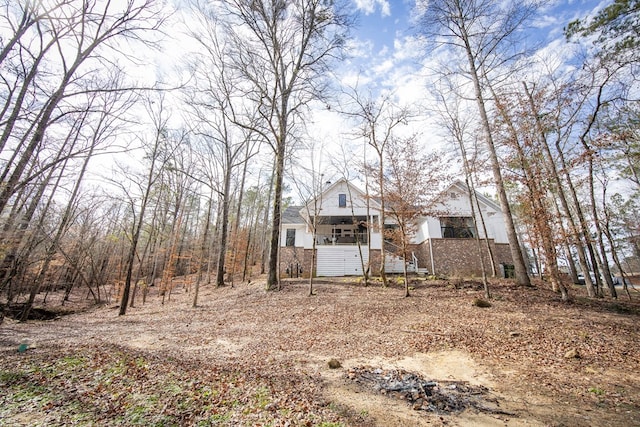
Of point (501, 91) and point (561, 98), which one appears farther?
point (501, 91)

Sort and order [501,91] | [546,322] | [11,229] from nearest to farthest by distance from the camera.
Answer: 1. [546,322]
2. [11,229]
3. [501,91]

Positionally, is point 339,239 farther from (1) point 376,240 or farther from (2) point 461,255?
(2) point 461,255

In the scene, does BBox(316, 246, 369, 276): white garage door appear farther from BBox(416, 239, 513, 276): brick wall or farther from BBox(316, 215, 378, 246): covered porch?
BBox(416, 239, 513, 276): brick wall

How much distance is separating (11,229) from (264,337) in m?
8.83

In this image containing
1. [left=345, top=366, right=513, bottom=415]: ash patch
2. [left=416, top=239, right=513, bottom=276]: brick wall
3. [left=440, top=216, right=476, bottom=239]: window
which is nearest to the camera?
[left=345, top=366, right=513, bottom=415]: ash patch

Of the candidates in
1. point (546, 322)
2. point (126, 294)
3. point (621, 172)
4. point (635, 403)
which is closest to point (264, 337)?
point (635, 403)

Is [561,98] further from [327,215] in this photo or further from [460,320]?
[327,215]

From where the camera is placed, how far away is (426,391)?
369 centimetres

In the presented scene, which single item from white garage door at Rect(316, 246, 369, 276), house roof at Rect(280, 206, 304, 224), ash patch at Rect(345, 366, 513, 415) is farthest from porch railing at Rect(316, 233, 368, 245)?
ash patch at Rect(345, 366, 513, 415)

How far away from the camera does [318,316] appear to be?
8.24 metres

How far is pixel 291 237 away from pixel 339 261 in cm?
419

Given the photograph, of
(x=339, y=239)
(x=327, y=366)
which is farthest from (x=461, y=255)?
(x=327, y=366)

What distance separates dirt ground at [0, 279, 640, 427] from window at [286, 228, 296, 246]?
10.4 metres

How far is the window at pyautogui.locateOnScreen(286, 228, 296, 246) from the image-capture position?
63.1 feet
